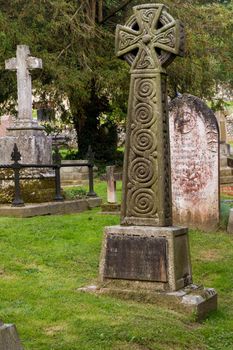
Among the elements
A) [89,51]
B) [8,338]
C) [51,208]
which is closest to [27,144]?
[51,208]

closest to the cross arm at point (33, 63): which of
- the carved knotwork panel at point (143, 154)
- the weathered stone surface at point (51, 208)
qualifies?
the weathered stone surface at point (51, 208)

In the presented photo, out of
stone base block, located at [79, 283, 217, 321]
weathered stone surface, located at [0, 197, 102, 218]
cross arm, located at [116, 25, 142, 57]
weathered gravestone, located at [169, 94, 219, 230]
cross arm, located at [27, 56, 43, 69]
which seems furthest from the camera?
cross arm, located at [27, 56, 43, 69]

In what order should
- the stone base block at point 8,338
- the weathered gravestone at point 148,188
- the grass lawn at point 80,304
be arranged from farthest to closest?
the weathered gravestone at point 148,188
the grass lawn at point 80,304
the stone base block at point 8,338

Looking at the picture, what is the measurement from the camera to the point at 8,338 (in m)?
3.48

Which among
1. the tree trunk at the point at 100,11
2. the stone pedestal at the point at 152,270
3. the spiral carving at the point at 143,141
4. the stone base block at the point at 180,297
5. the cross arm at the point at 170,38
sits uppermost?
the tree trunk at the point at 100,11

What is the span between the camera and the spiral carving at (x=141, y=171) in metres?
7.30

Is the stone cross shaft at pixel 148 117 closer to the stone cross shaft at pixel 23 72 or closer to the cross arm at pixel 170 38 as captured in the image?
the cross arm at pixel 170 38

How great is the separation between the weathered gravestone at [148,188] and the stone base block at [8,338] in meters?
3.65

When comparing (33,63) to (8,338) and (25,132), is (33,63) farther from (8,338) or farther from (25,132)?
(8,338)

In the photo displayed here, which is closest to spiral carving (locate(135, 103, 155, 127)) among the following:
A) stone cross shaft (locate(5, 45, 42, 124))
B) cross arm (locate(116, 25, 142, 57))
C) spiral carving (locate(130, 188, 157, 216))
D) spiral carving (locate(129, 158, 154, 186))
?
spiral carving (locate(129, 158, 154, 186))

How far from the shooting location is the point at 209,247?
1066 cm

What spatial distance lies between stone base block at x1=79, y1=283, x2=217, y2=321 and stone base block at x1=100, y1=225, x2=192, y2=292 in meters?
0.07

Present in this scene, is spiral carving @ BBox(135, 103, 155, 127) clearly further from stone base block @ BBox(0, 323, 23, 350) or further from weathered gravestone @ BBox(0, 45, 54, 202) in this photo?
weathered gravestone @ BBox(0, 45, 54, 202)

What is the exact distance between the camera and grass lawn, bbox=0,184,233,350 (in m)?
5.79
